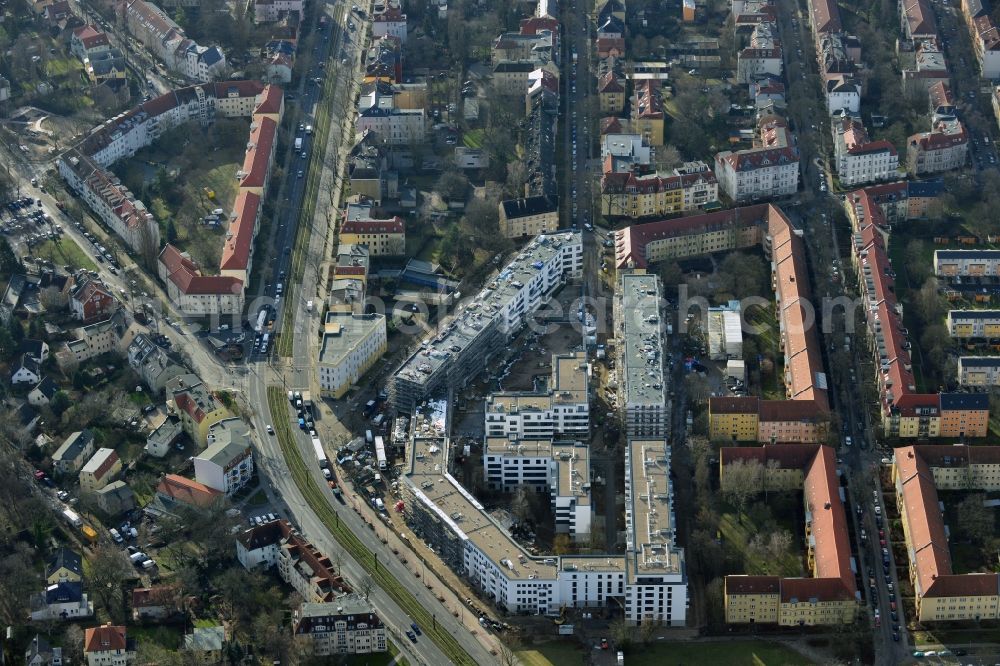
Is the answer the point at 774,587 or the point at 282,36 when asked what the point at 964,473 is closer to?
the point at 774,587

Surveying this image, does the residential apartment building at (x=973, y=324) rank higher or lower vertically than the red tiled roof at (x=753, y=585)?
higher

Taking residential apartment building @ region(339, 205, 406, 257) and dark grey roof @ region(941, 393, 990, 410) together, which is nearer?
dark grey roof @ region(941, 393, 990, 410)

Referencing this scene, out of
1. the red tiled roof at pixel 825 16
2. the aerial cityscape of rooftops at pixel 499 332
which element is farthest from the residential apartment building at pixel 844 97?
the red tiled roof at pixel 825 16

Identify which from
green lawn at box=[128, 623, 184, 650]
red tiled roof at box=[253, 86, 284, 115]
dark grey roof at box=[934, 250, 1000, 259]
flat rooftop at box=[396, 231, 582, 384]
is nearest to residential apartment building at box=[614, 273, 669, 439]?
flat rooftop at box=[396, 231, 582, 384]

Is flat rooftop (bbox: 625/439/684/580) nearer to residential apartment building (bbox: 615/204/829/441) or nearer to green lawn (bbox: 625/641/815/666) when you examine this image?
green lawn (bbox: 625/641/815/666)

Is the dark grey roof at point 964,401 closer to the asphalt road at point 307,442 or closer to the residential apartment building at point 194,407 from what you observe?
the asphalt road at point 307,442

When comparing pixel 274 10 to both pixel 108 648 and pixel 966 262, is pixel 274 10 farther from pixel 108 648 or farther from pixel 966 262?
pixel 108 648
